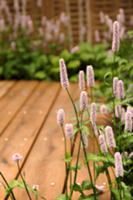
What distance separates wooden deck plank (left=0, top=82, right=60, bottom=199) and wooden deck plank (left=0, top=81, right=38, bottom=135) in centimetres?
3

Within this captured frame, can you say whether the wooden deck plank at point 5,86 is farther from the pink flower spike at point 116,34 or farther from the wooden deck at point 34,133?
the pink flower spike at point 116,34

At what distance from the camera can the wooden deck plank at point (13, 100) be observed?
119 inches

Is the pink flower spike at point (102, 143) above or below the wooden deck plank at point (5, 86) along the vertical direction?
above

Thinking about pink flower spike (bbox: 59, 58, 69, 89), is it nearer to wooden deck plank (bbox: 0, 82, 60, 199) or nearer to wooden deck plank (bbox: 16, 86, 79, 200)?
wooden deck plank (bbox: 16, 86, 79, 200)

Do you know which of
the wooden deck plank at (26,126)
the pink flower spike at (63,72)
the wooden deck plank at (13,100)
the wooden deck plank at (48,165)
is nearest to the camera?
the pink flower spike at (63,72)

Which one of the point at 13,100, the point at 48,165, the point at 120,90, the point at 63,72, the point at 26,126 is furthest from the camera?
the point at 13,100

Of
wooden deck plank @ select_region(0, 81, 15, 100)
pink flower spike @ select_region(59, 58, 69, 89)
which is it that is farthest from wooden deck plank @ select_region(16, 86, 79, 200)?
wooden deck plank @ select_region(0, 81, 15, 100)

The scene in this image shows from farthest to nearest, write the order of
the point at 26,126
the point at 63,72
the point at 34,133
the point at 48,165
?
1. the point at 26,126
2. the point at 34,133
3. the point at 48,165
4. the point at 63,72

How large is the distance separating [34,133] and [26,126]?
0.16m

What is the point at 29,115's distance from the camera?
314 centimetres

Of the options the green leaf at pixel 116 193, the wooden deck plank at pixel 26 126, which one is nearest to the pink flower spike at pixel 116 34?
the green leaf at pixel 116 193

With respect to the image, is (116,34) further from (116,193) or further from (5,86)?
(5,86)

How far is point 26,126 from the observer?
114 inches

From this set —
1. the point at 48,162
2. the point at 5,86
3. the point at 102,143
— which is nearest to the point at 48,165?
the point at 48,162
